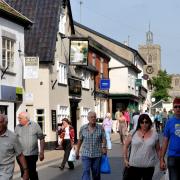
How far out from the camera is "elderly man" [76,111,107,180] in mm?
11445

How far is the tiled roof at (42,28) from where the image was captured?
30000 millimetres

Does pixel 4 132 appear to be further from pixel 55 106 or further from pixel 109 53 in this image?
pixel 109 53

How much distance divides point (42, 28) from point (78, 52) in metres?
2.85

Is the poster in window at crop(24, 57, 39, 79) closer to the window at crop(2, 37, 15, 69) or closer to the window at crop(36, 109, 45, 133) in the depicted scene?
the window at crop(2, 37, 15, 69)

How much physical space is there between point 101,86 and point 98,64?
3.48 meters

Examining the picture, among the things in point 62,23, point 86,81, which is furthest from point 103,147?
point 86,81

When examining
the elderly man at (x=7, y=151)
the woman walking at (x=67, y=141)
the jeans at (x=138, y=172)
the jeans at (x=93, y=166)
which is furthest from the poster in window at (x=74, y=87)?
the elderly man at (x=7, y=151)

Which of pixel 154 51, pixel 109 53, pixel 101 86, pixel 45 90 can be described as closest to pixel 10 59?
pixel 45 90

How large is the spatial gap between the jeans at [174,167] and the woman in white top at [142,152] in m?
0.25

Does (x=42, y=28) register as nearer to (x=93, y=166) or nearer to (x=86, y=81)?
(x=86, y=81)

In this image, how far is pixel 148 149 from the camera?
8.92 meters

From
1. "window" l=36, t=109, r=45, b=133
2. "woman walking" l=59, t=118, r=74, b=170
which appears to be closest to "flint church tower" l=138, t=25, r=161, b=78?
"window" l=36, t=109, r=45, b=133

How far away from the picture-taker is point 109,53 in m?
55.6

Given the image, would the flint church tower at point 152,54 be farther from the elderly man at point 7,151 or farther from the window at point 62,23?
the elderly man at point 7,151
